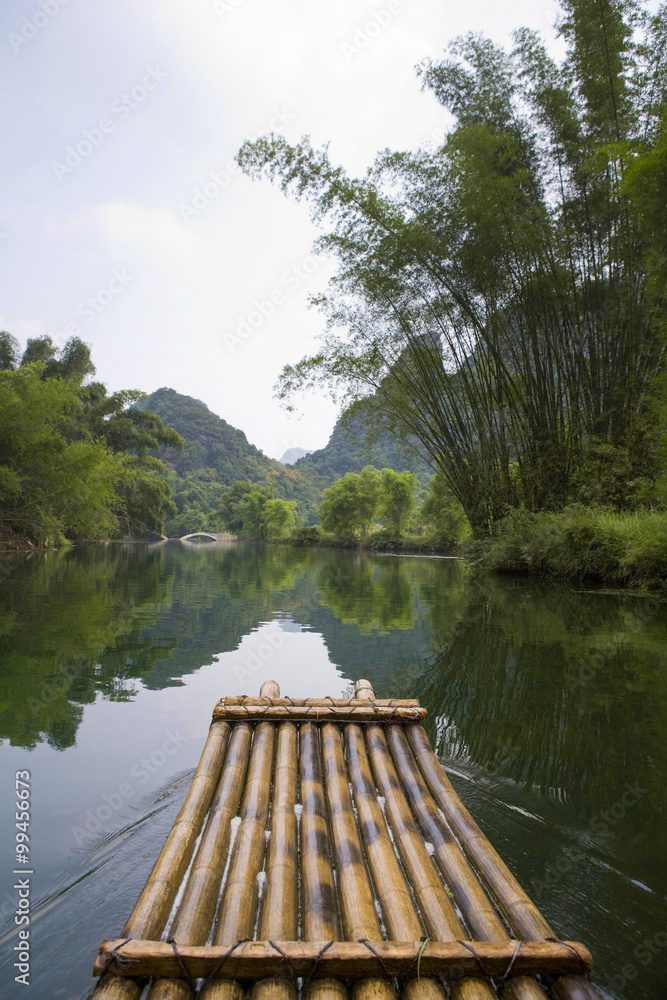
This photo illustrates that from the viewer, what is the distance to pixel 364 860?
A: 1627 mm

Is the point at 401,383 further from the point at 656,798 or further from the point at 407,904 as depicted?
the point at 407,904

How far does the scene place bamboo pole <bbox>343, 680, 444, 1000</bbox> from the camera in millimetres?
1156

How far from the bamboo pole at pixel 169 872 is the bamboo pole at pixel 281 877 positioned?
0.24 m

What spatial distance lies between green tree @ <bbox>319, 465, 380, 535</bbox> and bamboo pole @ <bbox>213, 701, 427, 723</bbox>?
39649 millimetres

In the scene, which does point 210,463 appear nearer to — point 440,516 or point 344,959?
point 440,516

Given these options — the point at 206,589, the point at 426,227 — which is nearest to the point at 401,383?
the point at 426,227

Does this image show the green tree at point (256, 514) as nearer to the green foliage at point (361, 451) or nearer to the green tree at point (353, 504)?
the green foliage at point (361, 451)

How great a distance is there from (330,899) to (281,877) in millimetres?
152

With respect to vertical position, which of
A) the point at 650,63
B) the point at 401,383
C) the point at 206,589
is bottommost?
the point at 206,589

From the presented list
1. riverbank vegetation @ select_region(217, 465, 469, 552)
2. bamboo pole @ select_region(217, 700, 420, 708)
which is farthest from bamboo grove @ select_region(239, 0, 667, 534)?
riverbank vegetation @ select_region(217, 465, 469, 552)

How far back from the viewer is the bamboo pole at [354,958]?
Result: 113 centimetres

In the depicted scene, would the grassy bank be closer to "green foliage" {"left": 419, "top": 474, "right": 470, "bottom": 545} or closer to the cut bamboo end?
the cut bamboo end

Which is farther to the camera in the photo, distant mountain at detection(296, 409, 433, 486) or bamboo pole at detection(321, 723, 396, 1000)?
distant mountain at detection(296, 409, 433, 486)

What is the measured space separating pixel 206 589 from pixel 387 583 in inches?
176
